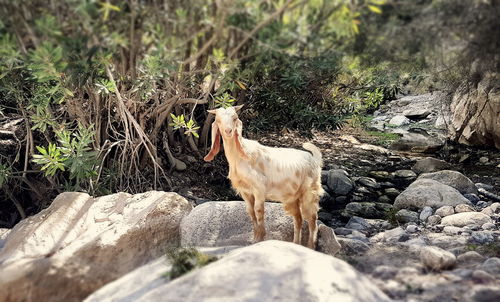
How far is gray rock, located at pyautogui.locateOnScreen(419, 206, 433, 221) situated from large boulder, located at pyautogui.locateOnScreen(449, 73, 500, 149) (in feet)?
16.0

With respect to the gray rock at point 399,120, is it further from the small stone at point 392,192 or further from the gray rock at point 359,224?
the gray rock at point 359,224

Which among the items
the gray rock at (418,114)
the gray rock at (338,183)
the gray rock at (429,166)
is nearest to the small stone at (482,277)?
the gray rock at (338,183)

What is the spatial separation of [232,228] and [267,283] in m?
2.10

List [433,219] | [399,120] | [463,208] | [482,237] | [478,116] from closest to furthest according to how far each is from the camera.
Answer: [482,237] → [433,219] → [463,208] → [478,116] → [399,120]

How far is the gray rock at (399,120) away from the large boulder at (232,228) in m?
13.9

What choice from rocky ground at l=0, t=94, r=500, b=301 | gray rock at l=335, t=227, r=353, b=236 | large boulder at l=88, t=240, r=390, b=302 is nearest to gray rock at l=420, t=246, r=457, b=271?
rocky ground at l=0, t=94, r=500, b=301

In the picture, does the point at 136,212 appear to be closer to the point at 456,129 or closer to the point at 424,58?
the point at 424,58

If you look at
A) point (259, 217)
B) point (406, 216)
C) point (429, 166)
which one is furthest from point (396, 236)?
point (429, 166)

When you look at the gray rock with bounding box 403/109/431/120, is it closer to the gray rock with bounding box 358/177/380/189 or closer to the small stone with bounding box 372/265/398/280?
the gray rock with bounding box 358/177/380/189

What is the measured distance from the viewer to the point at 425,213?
27.0ft

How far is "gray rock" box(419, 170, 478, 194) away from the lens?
32.1 feet

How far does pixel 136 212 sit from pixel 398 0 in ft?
11.9

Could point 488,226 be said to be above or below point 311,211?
below

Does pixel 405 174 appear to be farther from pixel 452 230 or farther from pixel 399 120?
pixel 399 120
